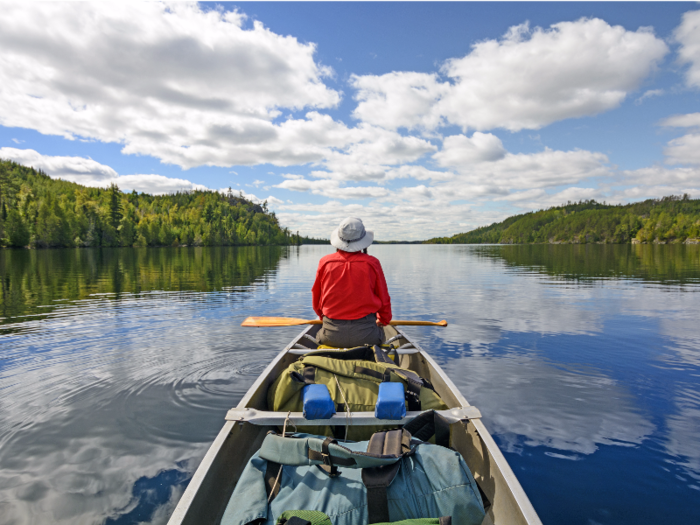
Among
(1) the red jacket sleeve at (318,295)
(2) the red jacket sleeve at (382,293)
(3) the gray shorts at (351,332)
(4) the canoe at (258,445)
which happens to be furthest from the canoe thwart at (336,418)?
(1) the red jacket sleeve at (318,295)

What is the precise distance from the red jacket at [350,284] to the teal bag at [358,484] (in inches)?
113

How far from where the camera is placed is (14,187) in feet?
449

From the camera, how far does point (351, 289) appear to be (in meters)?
5.69

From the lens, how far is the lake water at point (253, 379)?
411 cm

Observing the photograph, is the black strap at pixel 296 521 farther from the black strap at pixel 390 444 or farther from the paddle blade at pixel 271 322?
the paddle blade at pixel 271 322

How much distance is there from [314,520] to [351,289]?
11.8 feet

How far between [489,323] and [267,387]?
9921mm

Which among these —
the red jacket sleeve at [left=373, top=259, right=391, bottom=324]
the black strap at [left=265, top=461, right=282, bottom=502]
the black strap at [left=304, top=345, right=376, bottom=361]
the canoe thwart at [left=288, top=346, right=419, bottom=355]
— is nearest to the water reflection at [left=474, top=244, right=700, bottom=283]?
the canoe thwart at [left=288, top=346, right=419, bottom=355]

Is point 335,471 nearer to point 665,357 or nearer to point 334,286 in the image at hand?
point 334,286

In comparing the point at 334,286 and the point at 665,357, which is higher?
the point at 334,286

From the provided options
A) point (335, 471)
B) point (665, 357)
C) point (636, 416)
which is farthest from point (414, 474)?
point (665, 357)

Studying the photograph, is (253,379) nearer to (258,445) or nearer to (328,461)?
(258,445)

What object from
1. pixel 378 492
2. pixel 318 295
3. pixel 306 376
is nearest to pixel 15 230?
pixel 318 295

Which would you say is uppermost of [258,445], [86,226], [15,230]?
[86,226]
